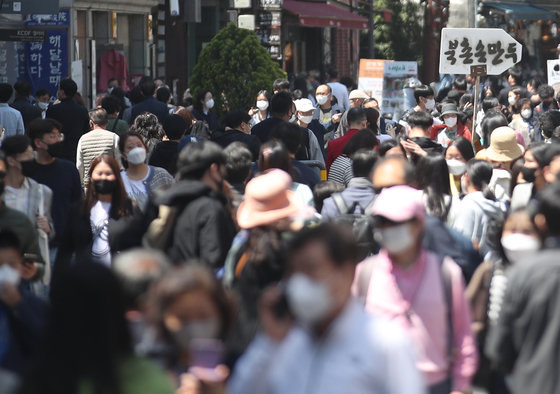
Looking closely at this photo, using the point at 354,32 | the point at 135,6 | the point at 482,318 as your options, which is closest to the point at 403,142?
the point at 482,318

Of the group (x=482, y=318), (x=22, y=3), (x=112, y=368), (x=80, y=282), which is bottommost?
(x=482, y=318)

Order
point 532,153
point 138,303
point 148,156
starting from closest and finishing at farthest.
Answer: point 138,303 → point 532,153 → point 148,156

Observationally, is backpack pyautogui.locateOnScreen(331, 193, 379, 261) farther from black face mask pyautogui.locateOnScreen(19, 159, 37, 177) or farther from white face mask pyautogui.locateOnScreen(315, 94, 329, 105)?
white face mask pyautogui.locateOnScreen(315, 94, 329, 105)

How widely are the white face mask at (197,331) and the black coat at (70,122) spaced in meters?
9.28

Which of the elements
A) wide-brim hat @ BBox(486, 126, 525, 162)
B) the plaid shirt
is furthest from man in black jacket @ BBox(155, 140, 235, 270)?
wide-brim hat @ BBox(486, 126, 525, 162)

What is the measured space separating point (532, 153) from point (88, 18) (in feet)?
57.2

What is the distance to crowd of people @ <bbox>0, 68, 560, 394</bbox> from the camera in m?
3.69

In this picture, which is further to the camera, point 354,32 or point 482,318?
point 354,32

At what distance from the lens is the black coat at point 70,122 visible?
1288 cm

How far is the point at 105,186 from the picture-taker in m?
7.62

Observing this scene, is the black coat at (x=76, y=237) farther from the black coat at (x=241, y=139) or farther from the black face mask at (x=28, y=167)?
the black coat at (x=241, y=139)

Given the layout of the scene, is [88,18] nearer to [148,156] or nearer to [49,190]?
[148,156]

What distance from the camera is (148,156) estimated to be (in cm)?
1049

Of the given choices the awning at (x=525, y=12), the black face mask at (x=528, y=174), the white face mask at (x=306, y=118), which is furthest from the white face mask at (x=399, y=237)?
the awning at (x=525, y=12)
